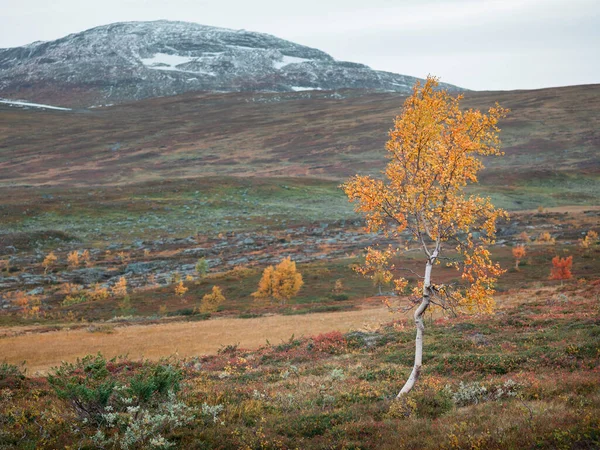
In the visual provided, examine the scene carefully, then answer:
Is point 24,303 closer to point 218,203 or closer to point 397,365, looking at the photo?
point 397,365

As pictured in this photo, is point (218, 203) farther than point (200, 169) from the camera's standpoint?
No

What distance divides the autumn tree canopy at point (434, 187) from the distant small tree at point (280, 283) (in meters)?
38.8

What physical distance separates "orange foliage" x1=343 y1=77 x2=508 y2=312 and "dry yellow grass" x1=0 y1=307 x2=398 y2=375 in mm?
13121

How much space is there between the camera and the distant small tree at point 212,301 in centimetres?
5003

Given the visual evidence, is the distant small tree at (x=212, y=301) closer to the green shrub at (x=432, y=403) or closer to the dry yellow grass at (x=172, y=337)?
the dry yellow grass at (x=172, y=337)

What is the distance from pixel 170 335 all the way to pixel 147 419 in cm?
2446

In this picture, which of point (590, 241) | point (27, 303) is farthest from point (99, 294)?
point (590, 241)

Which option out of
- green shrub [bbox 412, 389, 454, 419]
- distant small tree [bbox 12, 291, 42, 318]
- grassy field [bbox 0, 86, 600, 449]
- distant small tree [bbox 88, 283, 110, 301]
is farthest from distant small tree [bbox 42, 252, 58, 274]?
green shrub [bbox 412, 389, 454, 419]

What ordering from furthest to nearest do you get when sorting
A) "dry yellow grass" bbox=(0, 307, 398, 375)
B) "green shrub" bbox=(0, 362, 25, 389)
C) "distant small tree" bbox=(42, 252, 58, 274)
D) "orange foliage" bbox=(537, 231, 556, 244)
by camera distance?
1. "orange foliage" bbox=(537, 231, 556, 244)
2. "distant small tree" bbox=(42, 252, 58, 274)
3. "dry yellow grass" bbox=(0, 307, 398, 375)
4. "green shrub" bbox=(0, 362, 25, 389)

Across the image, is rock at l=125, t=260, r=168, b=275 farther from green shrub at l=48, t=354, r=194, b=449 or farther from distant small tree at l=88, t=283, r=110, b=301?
green shrub at l=48, t=354, r=194, b=449

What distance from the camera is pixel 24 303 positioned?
55.5m

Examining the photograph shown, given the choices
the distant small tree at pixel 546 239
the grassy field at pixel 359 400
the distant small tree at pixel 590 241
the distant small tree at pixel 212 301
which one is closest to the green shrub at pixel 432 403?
the grassy field at pixel 359 400

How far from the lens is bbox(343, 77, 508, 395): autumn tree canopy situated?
13.5 meters

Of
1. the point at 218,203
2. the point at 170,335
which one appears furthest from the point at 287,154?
the point at 170,335
